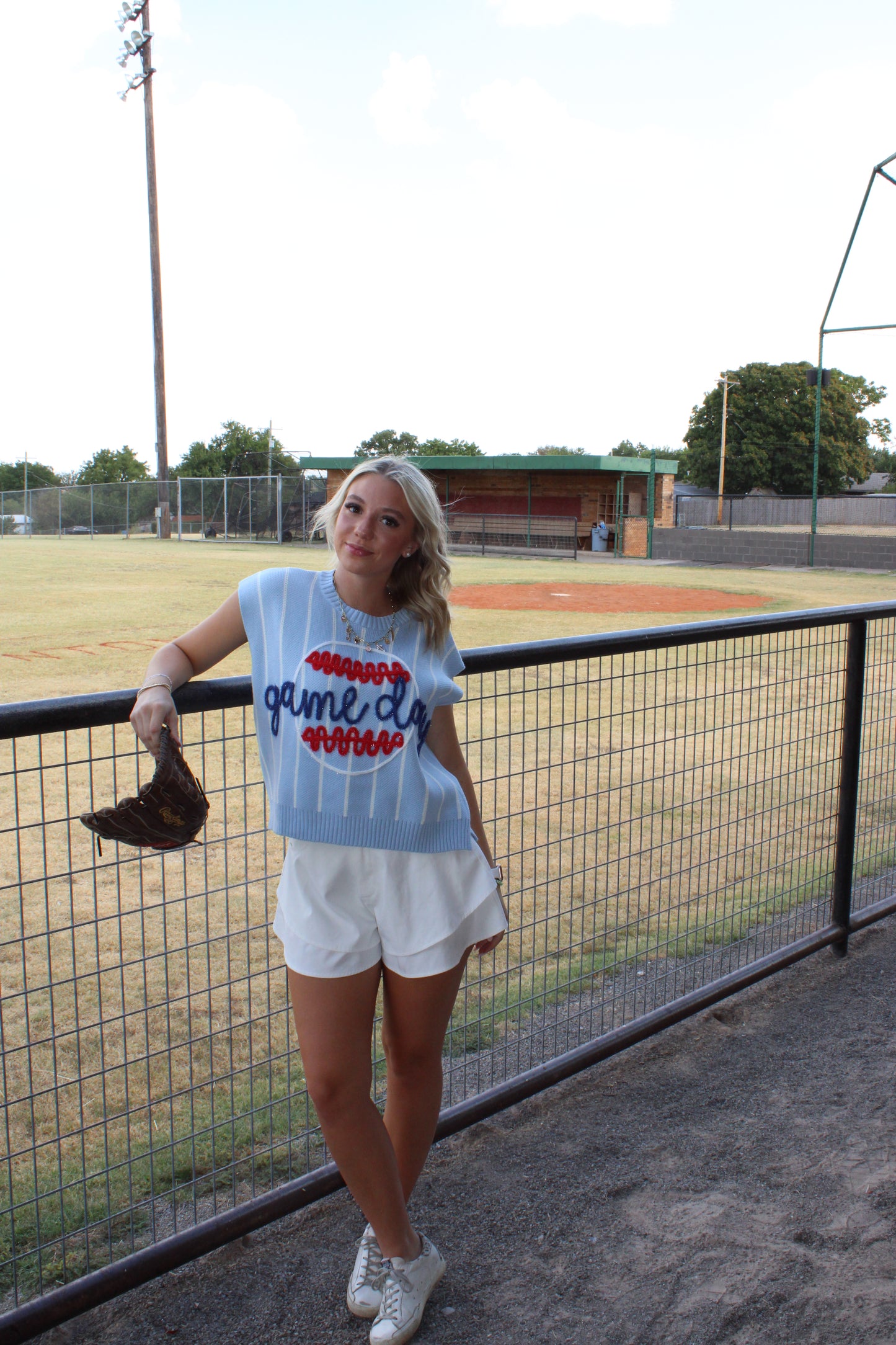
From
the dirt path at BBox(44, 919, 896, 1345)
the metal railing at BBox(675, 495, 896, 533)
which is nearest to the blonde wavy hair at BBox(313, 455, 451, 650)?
the dirt path at BBox(44, 919, 896, 1345)

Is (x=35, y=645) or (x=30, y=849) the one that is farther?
(x=35, y=645)

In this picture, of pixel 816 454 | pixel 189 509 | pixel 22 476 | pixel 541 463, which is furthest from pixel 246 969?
pixel 22 476

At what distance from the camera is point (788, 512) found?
4244 cm

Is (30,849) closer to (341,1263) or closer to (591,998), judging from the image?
(591,998)

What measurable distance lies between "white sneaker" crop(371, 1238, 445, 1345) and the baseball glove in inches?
36.3

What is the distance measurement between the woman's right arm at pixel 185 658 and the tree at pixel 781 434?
79195 mm

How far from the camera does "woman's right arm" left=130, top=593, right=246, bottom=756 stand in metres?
1.88

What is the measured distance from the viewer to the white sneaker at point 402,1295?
78.2 inches

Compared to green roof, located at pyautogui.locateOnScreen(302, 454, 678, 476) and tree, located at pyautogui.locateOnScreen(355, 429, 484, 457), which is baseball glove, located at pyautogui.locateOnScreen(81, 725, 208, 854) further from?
tree, located at pyautogui.locateOnScreen(355, 429, 484, 457)

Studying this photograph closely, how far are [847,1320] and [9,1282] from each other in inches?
65.3

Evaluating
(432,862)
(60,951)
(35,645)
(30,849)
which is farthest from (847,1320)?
(35,645)

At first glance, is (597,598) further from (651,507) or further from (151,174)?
(151,174)

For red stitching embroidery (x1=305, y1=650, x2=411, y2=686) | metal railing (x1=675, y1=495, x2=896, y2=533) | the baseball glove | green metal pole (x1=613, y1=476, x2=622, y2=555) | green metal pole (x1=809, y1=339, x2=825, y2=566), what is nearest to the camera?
the baseball glove

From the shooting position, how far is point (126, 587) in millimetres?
19844
